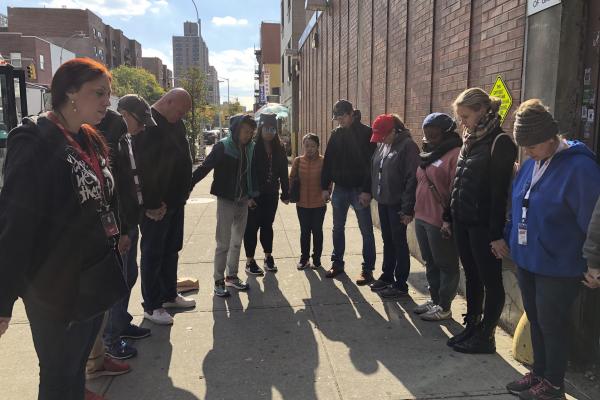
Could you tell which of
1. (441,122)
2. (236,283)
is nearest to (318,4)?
(236,283)

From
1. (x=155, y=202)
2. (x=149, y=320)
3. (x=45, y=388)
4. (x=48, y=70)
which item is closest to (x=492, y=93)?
(x=155, y=202)

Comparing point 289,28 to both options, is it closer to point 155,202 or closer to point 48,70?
point 155,202

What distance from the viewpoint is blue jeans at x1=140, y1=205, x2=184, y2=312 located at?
4008 mm

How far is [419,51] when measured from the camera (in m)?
6.94

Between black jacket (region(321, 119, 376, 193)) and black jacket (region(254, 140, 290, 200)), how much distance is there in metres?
0.59

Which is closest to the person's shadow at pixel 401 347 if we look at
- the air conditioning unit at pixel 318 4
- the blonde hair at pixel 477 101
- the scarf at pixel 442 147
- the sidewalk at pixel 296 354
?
the sidewalk at pixel 296 354

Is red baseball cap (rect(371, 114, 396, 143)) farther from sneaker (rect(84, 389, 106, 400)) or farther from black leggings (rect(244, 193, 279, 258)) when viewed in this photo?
sneaker (rect(84, 389, 106, 400))

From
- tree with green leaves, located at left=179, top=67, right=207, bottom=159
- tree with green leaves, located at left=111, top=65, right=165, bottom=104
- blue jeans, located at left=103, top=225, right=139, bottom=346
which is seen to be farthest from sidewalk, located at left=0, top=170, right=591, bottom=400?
tree with green leaves, located at left=111, top=65, right=165, bottom=104

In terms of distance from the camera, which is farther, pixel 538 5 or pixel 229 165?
pixel 229 165

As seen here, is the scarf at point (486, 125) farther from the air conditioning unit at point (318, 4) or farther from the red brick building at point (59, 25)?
the red brick building at point (59, 25)

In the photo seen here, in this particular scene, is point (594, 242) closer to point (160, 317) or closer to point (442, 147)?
point (442, 147)

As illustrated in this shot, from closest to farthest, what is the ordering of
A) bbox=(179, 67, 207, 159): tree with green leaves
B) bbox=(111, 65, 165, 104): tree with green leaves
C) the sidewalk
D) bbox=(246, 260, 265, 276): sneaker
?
1. the sidewalk
2. bbox=(246, 260, 265, 276): sneaker
3. bbox=(179, 67, 207, 159): tree with green leaves
4. bbox=(111, 65, 165, 104): tree with green leaves

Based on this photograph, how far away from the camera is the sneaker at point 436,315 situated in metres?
4.20

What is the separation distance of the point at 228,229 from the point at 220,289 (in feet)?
2.08
